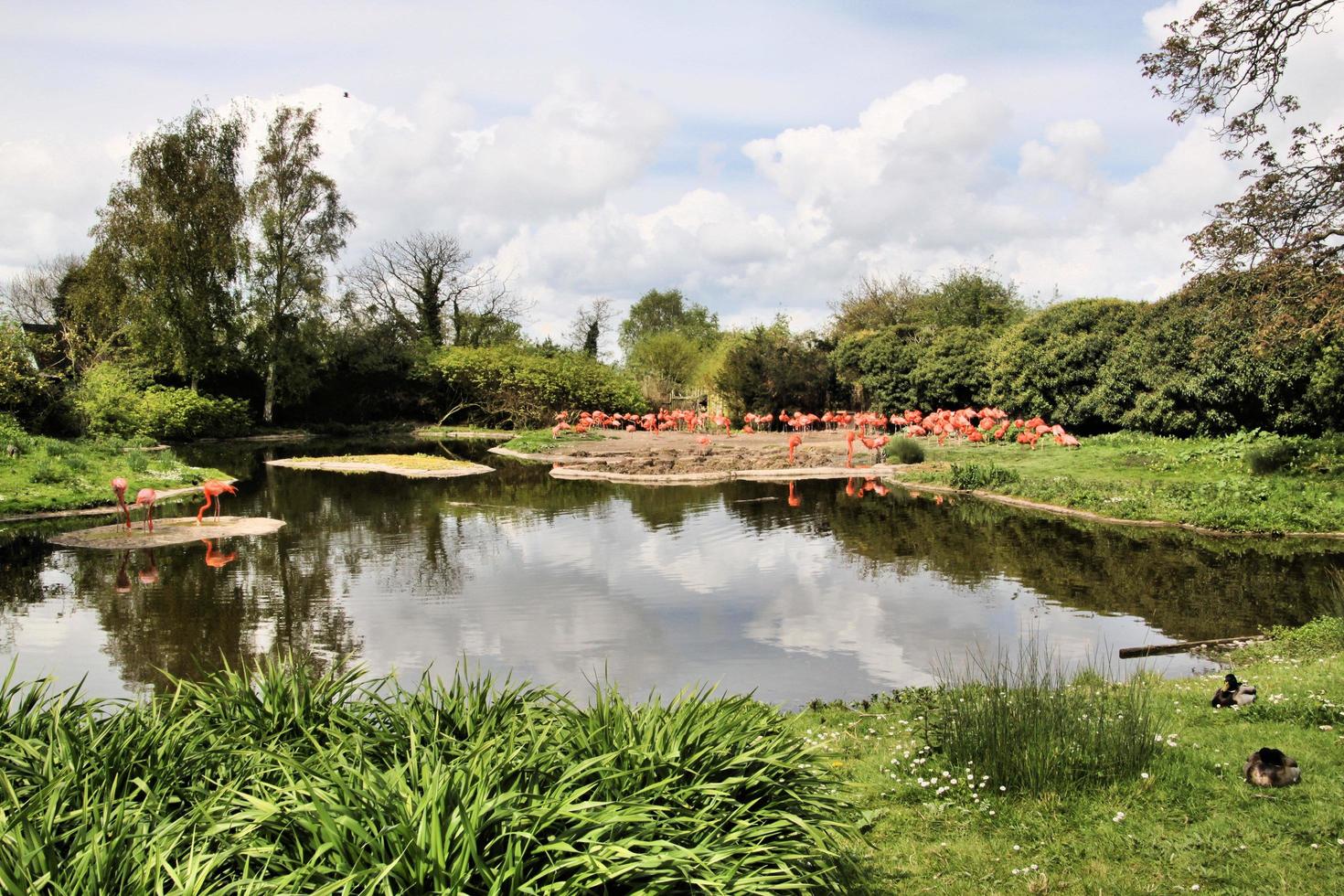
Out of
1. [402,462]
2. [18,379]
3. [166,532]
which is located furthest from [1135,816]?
[18,379]

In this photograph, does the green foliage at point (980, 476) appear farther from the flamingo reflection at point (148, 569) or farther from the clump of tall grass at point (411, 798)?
the clump of tall grass at point (411, 798)

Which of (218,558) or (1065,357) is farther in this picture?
(1065,357)

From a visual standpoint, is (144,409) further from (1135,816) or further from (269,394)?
(1135,816)

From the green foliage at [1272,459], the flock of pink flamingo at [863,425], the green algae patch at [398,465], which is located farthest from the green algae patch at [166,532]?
the green foliage at [1272,459]

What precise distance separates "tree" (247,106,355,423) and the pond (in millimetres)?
24693

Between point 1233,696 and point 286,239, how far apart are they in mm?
41126

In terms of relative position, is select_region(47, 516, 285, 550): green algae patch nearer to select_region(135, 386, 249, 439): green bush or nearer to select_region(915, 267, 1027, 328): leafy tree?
select_region(135, 386, 249, 439): green bush

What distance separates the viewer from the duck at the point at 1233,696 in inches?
231

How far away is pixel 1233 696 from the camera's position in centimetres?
591

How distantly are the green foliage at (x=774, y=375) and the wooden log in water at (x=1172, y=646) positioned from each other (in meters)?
28.5

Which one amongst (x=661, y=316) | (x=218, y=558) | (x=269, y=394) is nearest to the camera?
(x=218, y=558)

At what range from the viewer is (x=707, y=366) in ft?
137

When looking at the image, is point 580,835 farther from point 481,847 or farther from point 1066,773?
point 1066,773

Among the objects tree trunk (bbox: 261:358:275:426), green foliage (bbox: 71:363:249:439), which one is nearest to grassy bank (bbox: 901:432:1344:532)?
green foliage (bbox: 71:363:249:439)
